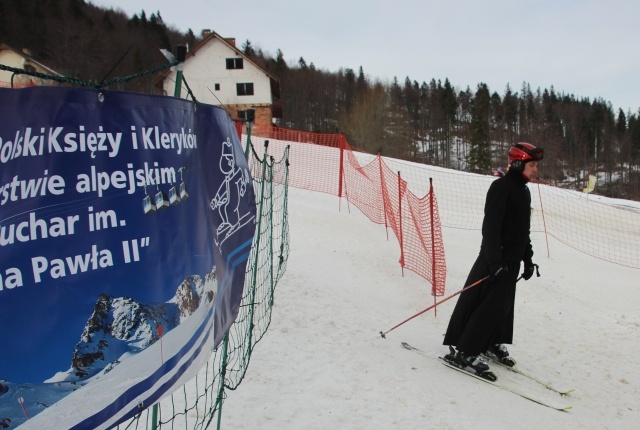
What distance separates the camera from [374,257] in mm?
8367

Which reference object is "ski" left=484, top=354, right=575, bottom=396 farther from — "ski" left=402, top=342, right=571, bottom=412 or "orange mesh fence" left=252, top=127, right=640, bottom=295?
"orange mesh fence" left=252, top=127, right=640, bottom=295

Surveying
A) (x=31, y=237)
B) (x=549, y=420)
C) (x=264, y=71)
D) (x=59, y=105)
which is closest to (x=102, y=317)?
(x=31, y=237)

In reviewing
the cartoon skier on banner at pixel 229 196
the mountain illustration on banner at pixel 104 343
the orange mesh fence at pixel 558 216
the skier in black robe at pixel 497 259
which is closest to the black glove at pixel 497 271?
the skier in black robe at pixel 497 259

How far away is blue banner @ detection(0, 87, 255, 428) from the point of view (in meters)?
1.33

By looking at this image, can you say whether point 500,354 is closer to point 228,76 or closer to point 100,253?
point 100,253

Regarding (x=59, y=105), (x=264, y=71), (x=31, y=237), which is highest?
(x=264, y=71)

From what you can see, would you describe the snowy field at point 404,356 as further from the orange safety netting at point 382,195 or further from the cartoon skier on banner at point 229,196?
the cartoon skier on banner at point 229,196

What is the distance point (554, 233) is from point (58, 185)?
590 inches

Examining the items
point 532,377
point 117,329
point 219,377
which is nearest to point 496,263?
point 532,377

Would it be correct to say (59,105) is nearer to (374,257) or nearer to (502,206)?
(502,206)

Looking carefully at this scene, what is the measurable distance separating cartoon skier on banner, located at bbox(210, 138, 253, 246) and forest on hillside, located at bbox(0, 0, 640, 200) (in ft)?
158

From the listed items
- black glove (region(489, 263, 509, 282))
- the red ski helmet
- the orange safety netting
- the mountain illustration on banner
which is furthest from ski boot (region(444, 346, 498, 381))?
the mountain illustration on banner

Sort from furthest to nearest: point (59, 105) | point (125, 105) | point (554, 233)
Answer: point (554, 233) → point (125, 105) → point (59, 105)

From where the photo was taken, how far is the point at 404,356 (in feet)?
15.0
